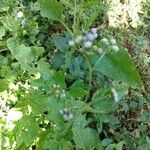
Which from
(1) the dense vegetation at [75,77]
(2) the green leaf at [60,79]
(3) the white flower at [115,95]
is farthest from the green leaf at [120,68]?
(2) the green leaf at [60,79]

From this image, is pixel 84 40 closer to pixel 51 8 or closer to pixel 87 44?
pixel 87 44

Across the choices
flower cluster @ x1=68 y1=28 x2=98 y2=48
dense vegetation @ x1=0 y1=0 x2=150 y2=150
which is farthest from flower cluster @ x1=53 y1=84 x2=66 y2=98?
flower cluster @ x1=68 y1=28 x2=98 y2=48

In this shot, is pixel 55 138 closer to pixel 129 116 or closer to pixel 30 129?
pixel 30 129

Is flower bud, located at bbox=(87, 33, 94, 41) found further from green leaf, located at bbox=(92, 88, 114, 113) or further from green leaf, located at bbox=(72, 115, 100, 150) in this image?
green leaf, located at bbox=(72, 115, 100, 150)

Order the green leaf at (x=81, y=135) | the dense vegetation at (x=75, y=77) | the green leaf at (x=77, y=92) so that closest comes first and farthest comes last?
the dense vegetation at (x=75, y=77) → the green leaf at (x=81, y=135) → the green leaf at (x=77, y=92)

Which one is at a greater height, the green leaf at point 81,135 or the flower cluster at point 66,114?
the flower cluster at point 66,114

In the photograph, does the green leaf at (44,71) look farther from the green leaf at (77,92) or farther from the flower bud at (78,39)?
the flower bud at (78,39)

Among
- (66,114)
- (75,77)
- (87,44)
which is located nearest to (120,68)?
(87,44)

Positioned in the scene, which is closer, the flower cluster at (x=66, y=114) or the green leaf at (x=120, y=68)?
the green leaf at (x=120, y=68)
